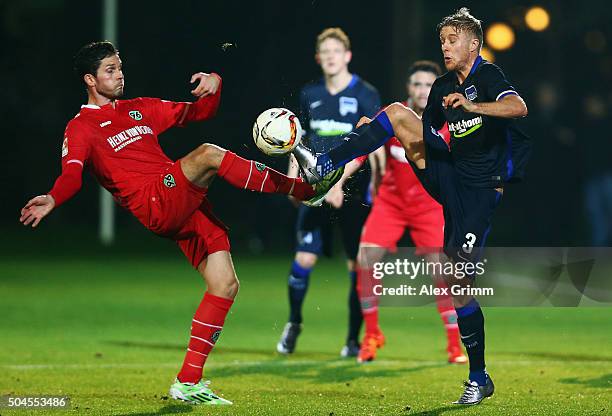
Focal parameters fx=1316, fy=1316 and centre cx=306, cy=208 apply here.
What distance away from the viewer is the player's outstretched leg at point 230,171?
8438 mm

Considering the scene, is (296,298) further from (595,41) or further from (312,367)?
(595,41)

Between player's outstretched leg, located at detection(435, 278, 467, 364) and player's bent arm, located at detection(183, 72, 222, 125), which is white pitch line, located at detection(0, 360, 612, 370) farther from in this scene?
player's bent arm, located at detection(183, 72, 222, 125)

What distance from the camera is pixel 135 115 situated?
29.7ft

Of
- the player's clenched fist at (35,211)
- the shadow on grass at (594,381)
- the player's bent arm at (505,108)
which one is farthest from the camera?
the shadow on grass at (594,381)

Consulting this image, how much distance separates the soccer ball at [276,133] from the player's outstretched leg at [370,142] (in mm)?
116

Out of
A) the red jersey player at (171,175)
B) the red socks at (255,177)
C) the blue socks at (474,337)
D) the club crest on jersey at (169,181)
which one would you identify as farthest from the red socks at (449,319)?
the club crest on jersey at (169,181)

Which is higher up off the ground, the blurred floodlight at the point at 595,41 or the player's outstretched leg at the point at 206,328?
the blurred floodlight at the point at 595,41

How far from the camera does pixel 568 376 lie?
32.9 ft

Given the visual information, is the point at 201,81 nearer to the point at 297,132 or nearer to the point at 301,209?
the point at 297,132

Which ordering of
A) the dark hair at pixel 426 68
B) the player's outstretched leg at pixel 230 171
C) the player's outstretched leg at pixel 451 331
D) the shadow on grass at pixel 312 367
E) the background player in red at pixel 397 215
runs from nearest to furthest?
the player's outstretched leg at pixel 230 171, the shadow on grass at pixel 312 367, the player's outstretched leg at pixel 451 331, the dark hair at pixel 426 68, the background player in red at pixel 397 215

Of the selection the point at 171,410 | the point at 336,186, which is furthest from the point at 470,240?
the point at 336,186

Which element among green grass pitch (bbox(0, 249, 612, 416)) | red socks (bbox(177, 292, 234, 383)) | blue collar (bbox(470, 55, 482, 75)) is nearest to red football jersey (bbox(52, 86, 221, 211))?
red socks (bbox(177, 292, 234, 383))

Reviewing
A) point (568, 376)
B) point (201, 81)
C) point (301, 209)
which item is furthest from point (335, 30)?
point (568, 376)

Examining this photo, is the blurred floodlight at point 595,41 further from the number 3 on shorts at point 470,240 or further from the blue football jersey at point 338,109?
the number 3 on shorts at point 470,240
